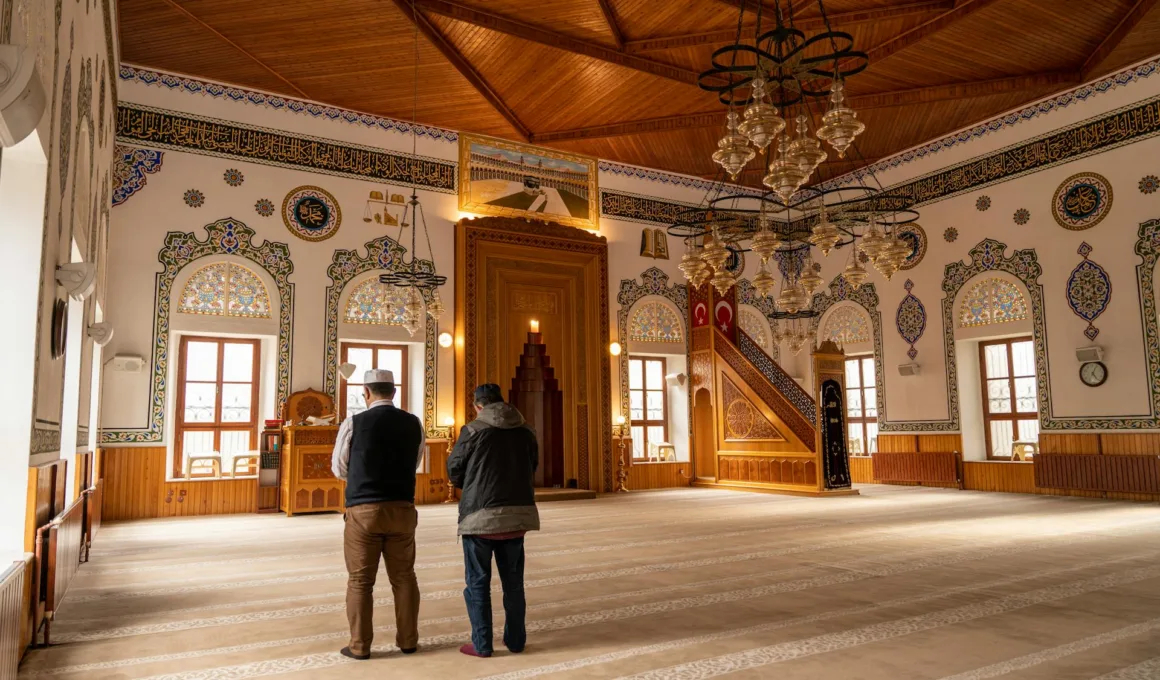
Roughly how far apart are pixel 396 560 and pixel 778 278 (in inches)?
398

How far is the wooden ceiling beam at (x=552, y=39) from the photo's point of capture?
7.23 metres

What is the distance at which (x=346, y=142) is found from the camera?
29.8ft

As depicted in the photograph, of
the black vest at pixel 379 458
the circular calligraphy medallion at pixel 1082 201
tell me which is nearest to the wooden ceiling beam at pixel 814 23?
the circular calligraphy medallion at pixel 1082 201

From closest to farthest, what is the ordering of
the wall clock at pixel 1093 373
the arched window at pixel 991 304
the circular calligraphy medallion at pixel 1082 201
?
the wall clock at pixel 1093 373 → the circular calligraphy medallion at pixel 1082 201 → the arched window at pixel 991 304

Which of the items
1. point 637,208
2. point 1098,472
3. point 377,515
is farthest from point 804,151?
point 637,208

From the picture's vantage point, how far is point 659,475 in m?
10.9

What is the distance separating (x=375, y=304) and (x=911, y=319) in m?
7.01

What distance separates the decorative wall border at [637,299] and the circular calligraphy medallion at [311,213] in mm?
3870

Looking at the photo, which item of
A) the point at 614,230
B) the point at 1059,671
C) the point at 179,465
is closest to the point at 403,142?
the point at 614,230

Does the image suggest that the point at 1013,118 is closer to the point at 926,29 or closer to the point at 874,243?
the point at 926,29

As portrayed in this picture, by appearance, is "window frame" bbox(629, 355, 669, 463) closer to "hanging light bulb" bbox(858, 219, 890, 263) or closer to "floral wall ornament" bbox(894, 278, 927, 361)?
"floral wall ornament" bbox(894, 278, 927, 361)

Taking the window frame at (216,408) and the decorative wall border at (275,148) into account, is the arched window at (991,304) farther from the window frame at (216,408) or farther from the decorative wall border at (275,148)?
the window frame at (216,408)

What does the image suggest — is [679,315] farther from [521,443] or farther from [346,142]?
[521,443]

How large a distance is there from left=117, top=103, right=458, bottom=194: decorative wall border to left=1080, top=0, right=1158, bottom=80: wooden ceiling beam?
23.5 ft
